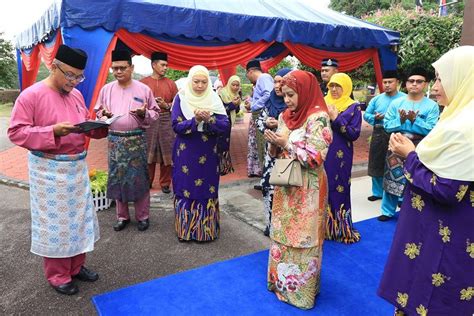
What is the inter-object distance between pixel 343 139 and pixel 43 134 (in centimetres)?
242

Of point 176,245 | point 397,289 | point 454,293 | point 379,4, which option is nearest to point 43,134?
point 176,245

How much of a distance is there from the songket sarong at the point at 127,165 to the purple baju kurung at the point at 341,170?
1788 millimetres

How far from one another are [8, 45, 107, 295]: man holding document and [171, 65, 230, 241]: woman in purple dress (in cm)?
88

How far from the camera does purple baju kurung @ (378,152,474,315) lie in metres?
1.66

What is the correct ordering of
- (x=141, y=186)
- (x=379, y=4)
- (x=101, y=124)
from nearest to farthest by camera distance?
(x=101, y=124)
(x=141, y=186)
(x=379, y=4)

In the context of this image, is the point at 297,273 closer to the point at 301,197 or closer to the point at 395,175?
the point at 301,197

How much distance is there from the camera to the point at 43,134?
2.36 meters

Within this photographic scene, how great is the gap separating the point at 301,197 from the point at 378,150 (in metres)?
2.48

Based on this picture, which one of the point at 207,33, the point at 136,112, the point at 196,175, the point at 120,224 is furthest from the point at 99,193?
the point at 207,33

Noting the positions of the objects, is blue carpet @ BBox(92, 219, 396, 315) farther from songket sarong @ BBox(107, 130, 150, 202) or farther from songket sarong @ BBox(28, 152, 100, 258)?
songket sarong @ BBox(107, 130, 150, 202)

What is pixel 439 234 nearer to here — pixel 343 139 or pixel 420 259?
pixel 420 259

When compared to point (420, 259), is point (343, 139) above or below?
above

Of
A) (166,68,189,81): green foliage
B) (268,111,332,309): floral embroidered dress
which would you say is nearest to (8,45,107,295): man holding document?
(268,111,332,309): floral embroidered dress

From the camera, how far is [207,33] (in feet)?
17.7
